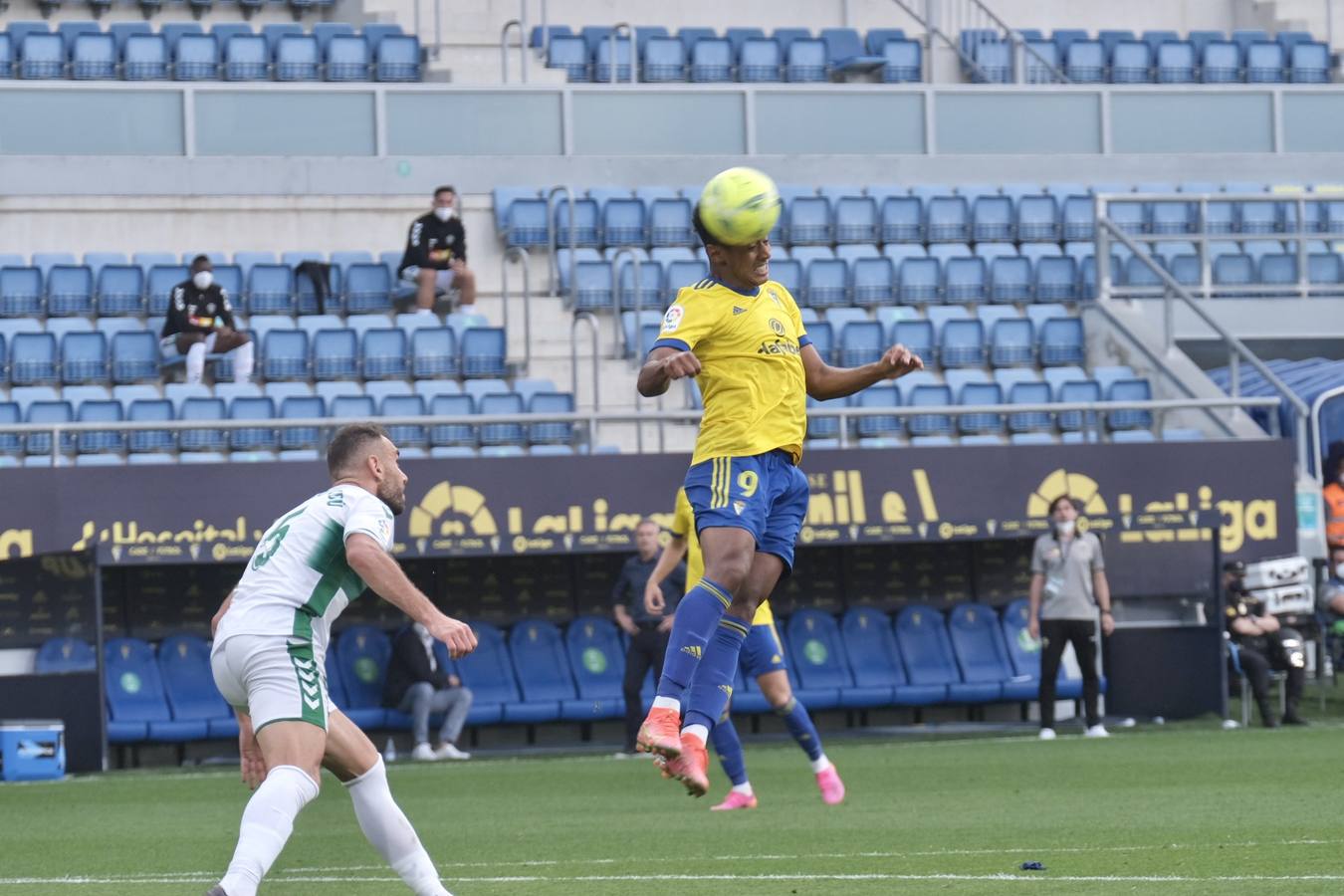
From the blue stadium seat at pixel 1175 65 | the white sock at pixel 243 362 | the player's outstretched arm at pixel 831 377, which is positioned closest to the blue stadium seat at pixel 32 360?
the white sock at pixel 243 362

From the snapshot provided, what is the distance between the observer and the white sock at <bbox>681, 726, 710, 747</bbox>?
26.2 ft

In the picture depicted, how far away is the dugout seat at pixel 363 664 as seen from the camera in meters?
19.4

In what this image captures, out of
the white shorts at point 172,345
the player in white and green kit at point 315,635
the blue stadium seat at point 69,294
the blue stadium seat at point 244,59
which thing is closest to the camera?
the player in white and green kit at point 315,635

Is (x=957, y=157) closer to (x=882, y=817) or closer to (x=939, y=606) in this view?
(x=939, y=606)

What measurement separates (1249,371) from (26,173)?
12715mm

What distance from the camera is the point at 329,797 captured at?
602 inches

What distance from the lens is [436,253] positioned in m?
22.2

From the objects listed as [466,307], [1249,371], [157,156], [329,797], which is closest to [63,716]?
[329,797]

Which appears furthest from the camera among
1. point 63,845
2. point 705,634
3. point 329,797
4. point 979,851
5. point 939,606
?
point 939,606

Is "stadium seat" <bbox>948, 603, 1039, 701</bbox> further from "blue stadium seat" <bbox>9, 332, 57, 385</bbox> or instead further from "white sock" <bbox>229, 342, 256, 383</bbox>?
"blue stadium seat" <bbox>9, 332, 57, 385</bbox>

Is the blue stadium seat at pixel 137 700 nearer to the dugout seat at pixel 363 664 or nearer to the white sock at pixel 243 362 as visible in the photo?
the dugout seat at pixel 363 664

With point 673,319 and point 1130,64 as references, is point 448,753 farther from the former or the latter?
point 1130,64

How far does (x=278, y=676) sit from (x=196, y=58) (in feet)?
64.8

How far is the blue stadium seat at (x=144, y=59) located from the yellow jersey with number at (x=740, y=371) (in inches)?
732
